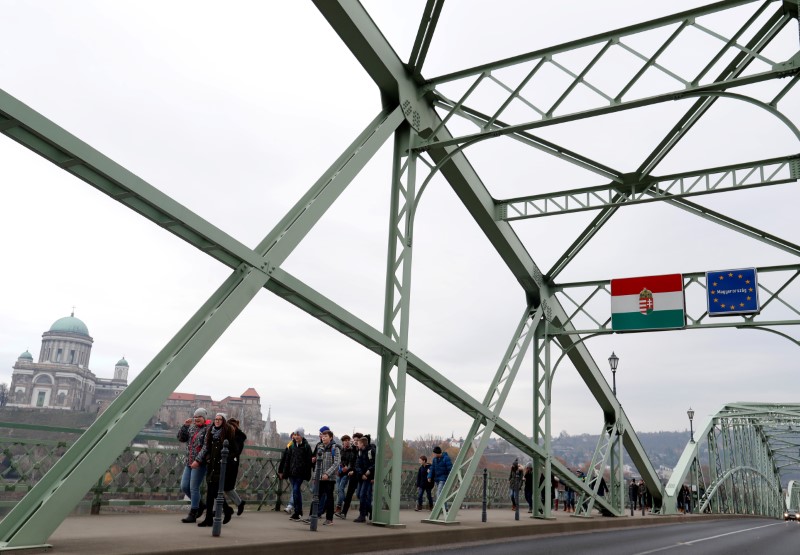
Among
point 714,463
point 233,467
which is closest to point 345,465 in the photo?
point 233,467

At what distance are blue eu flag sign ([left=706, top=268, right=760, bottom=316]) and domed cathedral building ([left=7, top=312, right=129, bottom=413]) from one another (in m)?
82.2

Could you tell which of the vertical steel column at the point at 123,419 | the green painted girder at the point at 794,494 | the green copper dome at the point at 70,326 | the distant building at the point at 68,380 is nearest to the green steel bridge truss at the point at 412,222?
the vertical steel column at the point at 123,419

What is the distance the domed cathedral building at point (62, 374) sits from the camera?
9750 cm

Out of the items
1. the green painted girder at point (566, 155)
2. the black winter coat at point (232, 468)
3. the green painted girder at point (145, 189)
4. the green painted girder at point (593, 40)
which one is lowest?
the black winter coat at point (232, 468)

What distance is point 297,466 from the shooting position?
12117 millimetres

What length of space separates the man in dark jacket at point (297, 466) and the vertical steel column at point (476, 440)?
11.1 feet

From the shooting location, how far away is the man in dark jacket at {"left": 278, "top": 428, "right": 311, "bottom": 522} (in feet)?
39.5

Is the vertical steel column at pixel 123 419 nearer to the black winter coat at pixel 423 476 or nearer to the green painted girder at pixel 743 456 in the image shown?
the black winter coat at pixel 423 476

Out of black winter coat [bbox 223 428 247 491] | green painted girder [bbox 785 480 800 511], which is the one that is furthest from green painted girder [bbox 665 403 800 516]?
black winter coat [bbox 223 428 247 491]

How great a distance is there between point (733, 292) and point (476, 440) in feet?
28.6

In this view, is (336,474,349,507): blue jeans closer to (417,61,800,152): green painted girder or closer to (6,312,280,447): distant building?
(417,61,800,152): green painted girder

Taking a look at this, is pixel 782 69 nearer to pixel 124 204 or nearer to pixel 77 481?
pixel 124 204

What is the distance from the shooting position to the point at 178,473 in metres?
12.8

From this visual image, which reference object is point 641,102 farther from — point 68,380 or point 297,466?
point 68,380
